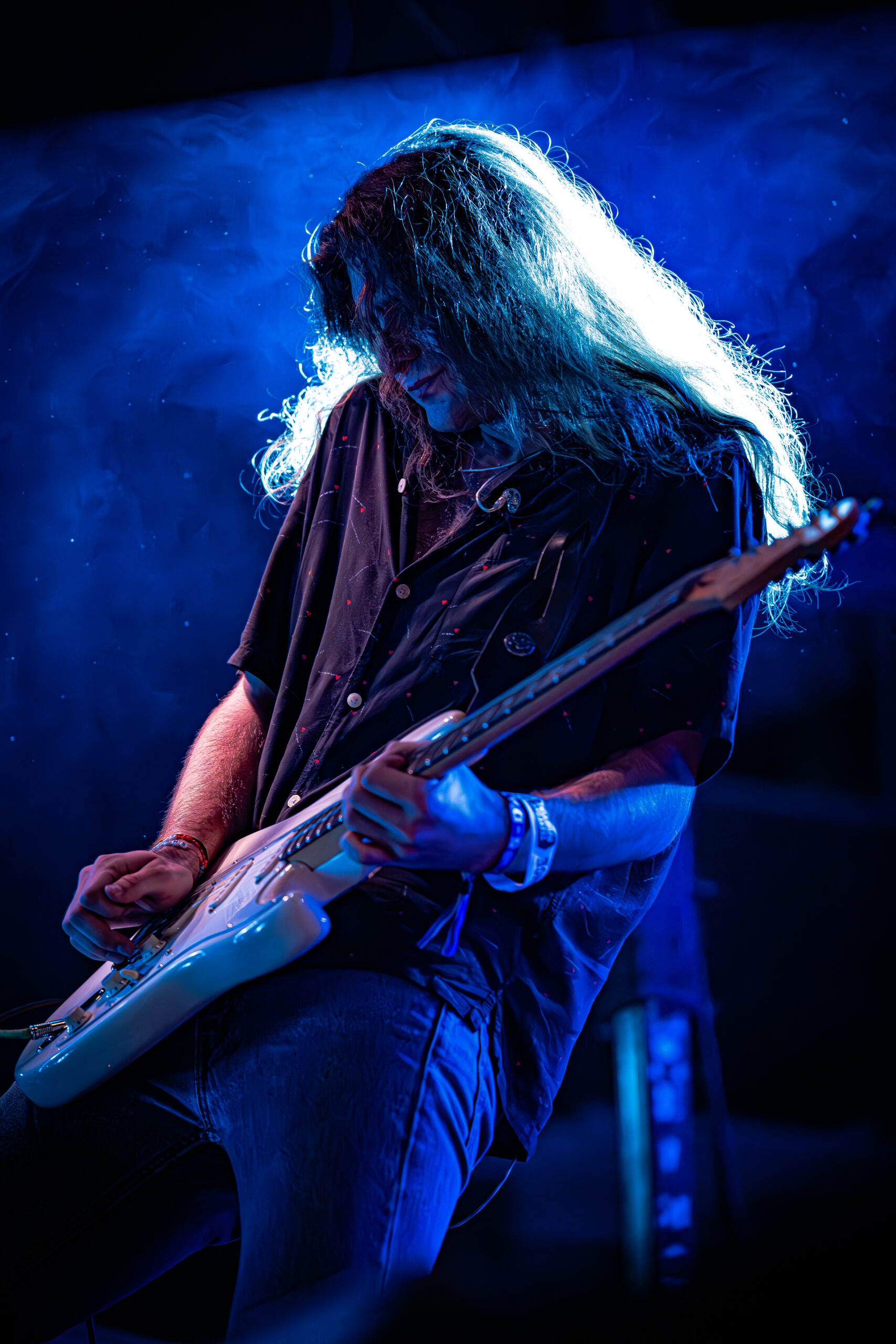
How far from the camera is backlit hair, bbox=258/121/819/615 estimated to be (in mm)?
1568

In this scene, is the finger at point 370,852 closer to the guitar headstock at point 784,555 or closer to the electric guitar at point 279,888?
the electric guitar at point 279,888

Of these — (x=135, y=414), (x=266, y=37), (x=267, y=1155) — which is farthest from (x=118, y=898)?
(x=266, y=37)

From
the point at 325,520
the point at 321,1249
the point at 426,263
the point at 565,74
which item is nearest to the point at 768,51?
the point at 565,74

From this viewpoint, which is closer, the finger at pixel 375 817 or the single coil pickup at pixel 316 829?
the finger at pixel 375 817

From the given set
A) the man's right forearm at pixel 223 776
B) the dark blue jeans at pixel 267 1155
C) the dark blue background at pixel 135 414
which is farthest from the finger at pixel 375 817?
the dark blue background at pixel 135 414

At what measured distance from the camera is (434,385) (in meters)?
1.66

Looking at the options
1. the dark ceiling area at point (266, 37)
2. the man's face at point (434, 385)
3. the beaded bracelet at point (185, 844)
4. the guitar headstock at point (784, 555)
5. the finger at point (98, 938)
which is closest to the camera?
the guitar headstock at point (784, 555)

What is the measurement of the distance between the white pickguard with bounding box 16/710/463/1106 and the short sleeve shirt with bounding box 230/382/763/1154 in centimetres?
10

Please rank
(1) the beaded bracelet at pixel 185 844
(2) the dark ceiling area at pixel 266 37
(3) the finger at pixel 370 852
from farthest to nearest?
(2) the dark ceiling area at pixel 266 37 → (1) the beaded bracelet at pixel 185 844 → (3) the finger at pixel 370 852

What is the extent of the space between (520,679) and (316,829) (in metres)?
0.37

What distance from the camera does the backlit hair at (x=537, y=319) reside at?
1568 mm

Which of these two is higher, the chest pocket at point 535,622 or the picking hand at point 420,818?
the chest pocket at point 535,622

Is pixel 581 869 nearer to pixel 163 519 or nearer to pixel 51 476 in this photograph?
pixel 163 519

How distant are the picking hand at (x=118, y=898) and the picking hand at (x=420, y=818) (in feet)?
1.33
